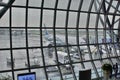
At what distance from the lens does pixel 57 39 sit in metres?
10.1

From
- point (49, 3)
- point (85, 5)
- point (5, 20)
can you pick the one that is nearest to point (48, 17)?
point (49, 3)

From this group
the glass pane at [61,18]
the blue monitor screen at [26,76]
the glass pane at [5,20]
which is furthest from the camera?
the glass pane at [61,18]

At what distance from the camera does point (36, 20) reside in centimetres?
920

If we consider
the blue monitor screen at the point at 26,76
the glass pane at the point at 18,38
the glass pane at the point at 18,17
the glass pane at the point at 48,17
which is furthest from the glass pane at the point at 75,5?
the blue monitor screen at the point at 26,76

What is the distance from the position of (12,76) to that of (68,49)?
10.5 feet

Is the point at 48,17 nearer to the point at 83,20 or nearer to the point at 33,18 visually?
the point at 33,18

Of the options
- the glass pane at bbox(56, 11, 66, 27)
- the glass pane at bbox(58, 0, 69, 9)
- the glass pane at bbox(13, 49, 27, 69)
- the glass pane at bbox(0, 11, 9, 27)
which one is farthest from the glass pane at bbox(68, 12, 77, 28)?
the glass pane at bbox(0, 11, 9, 27)

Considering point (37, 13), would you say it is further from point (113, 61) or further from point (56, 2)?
point (113, 61)

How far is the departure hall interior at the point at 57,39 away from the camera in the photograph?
8383 mm

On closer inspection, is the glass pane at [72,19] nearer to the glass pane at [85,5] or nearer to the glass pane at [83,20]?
the glass pane at [83,20]

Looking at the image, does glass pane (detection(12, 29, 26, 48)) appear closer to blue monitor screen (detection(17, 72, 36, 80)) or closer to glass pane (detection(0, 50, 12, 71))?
glass pane (detection(0, 50, 12, 71))

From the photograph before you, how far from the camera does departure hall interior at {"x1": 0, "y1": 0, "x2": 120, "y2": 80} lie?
8.38m

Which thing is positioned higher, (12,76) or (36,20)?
(36,20)

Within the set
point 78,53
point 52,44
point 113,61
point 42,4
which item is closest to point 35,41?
point 52,44
